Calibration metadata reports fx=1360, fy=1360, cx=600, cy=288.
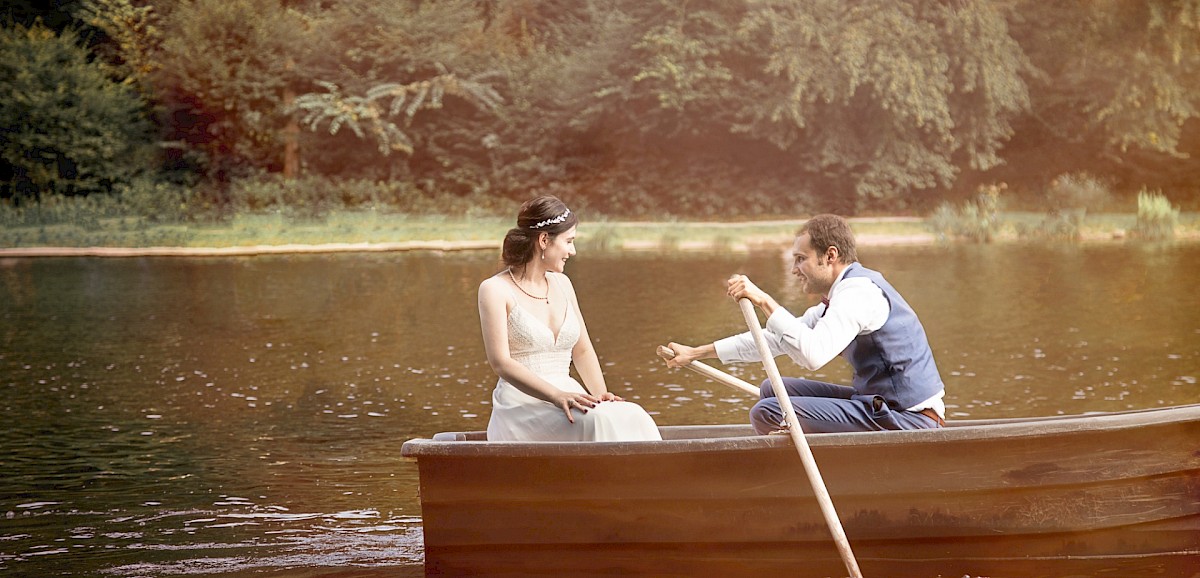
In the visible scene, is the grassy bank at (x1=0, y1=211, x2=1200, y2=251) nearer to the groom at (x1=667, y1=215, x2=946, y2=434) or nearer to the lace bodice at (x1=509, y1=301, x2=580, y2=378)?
the lace bodice at (x1=509, y1=301, x2=580, y2=378)

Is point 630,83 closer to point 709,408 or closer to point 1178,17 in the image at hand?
point 1178,17

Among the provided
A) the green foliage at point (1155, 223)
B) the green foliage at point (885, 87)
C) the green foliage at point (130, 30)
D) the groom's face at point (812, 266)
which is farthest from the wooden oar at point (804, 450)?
the green foliage at point (130, 30)

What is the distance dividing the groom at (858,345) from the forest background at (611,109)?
51.3 ft

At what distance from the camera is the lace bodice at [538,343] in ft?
12.9

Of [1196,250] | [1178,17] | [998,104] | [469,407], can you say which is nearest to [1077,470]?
[469,407]

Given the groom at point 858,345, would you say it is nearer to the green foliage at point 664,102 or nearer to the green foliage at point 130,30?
the green foliage at point 664,102

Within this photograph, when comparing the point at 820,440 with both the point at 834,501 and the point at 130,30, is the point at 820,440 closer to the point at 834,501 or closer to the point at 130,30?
the point at 834,501

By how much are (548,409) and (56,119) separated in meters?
18.3

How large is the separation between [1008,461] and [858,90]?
17575 millimetres

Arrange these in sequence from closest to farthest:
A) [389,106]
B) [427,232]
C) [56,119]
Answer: [427,232] < [56,119] < [389,106]

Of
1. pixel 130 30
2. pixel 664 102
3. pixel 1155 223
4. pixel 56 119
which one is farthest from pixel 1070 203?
pixel 130 30

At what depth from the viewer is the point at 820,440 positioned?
139 inches

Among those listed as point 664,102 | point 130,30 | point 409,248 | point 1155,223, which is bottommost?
point 1155,223

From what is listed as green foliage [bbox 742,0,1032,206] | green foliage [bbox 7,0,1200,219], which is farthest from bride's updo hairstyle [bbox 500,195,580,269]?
green foliage [bbox 7,0,1200,219]
